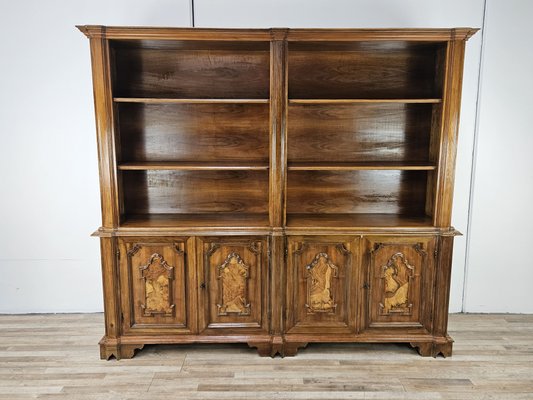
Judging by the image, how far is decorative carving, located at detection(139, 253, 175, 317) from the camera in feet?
8.02

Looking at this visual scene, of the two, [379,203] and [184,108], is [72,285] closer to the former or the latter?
[184,108]

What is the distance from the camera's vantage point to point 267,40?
2287 millimetres

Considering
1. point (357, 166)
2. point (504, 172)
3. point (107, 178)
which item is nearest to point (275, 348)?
point (357, 166)

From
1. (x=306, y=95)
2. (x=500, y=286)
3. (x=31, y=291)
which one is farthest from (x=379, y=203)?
(x=31, y=291)

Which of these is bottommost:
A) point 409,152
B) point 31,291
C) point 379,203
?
point 31,291

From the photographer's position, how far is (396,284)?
2480 mm

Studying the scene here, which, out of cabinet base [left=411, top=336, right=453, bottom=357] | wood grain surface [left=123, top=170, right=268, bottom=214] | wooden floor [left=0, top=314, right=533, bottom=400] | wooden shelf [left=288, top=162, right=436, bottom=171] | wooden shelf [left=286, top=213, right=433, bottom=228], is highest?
wooden shelf [left=288, top=162, right=436, bottom=171]

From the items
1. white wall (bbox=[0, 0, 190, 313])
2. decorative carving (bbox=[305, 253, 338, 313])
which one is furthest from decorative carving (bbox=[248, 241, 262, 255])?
white wall (bbox=[0, 0, 190, 313])

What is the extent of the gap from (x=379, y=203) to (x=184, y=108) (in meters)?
1.36

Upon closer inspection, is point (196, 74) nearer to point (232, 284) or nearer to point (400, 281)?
point (232, 284)

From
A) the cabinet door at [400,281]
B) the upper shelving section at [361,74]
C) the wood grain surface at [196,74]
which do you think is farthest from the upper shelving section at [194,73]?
the cabinet door at [400,281]

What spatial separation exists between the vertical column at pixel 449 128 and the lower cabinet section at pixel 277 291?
0.58 ft

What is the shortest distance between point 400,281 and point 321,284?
0.45 meters

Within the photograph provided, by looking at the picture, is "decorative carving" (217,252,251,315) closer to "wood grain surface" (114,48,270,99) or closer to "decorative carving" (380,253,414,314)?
"decorative carving" (380,253,414,314)
